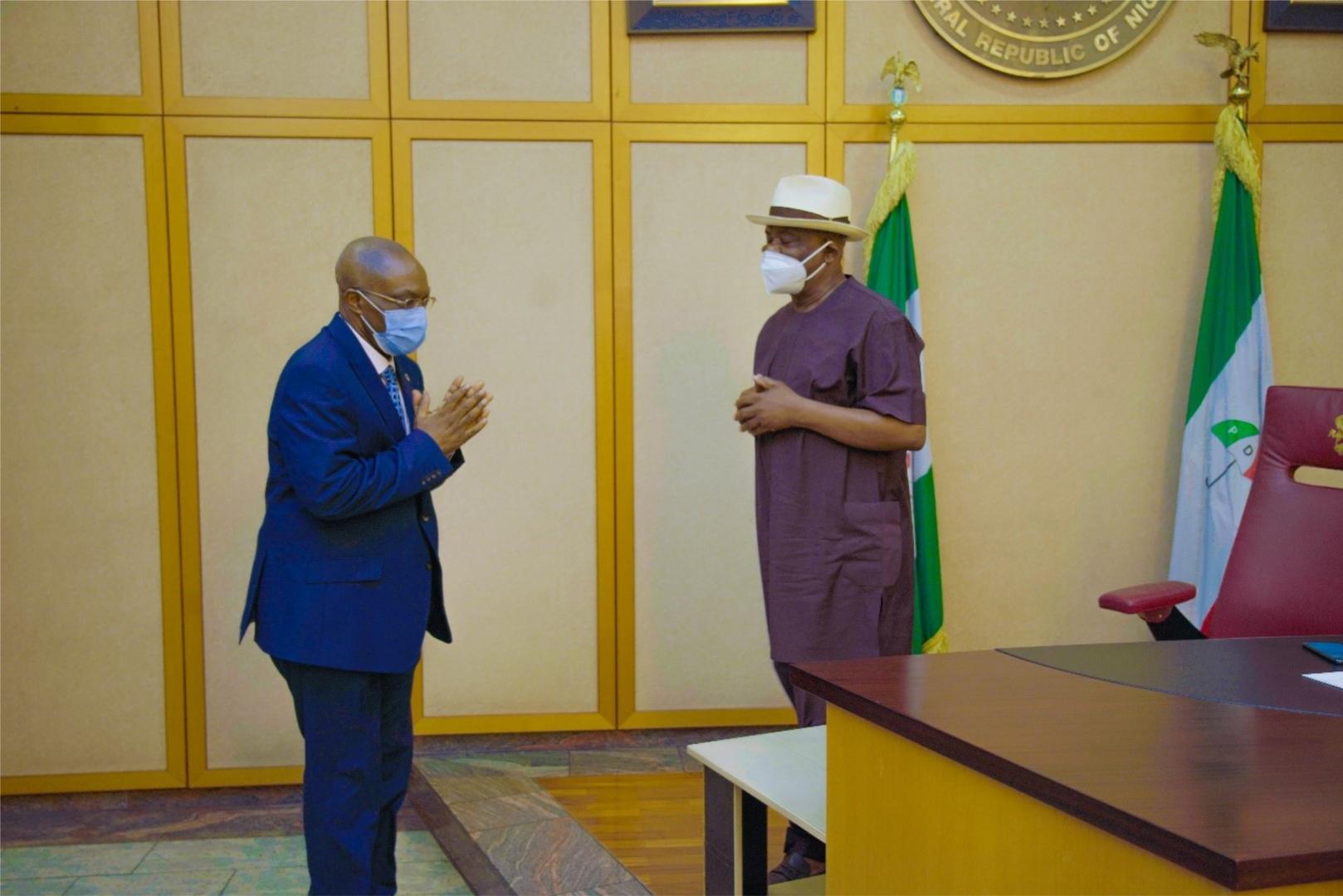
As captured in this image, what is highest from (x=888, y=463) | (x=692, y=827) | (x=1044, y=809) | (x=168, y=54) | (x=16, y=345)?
(x=168, y=54)

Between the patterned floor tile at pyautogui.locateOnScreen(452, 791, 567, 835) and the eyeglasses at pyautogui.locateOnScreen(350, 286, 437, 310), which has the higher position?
the eyeglasses at pyautogui.locateOnScreen(350, 286, 437, 310)

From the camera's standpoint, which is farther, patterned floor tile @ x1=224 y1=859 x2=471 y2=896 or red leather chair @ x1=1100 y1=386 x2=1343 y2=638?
patterned floor tile @ x1=224 y1=859 x2=471 y2=896

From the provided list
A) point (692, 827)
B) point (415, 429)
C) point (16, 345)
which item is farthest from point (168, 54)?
point (692, 827)

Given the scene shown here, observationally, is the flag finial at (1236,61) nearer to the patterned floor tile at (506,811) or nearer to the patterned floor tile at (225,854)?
the patterned floor tile at (506,811)

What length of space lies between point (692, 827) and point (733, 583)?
852 mm

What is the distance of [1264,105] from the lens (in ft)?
11.2

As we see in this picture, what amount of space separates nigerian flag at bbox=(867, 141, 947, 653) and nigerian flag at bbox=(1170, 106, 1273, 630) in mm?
749

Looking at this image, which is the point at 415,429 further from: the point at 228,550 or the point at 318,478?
the point at 228,550

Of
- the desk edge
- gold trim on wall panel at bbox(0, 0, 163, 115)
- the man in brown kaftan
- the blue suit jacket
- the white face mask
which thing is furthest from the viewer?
gold trim on wall panel at bbox(0, 0, 163, 115)

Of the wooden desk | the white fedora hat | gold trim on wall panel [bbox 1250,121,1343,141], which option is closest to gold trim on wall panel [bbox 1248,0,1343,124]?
gold trim on wall panel [bbox 1250,121,1343,141]

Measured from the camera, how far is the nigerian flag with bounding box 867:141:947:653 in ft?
10.8

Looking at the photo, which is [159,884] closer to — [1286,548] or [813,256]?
[813,256]

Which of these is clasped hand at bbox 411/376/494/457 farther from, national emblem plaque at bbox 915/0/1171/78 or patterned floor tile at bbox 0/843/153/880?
national emblem plaque at bbox 915/0/1171/78

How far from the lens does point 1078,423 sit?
3.49 m
